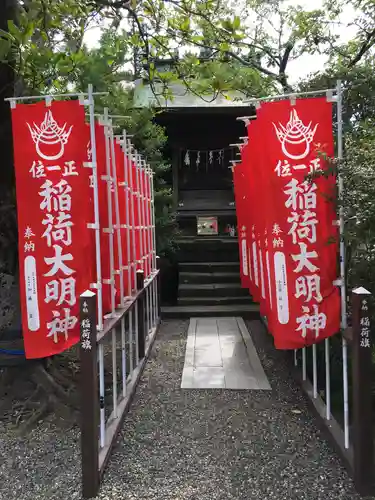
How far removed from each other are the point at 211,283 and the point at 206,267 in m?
0.43

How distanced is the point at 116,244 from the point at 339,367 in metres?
2.52

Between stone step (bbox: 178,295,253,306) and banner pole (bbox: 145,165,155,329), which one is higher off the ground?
banner pole (bbox: 145,165,155,329)

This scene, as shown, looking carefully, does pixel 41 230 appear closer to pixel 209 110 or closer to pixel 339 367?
pixel 339 367

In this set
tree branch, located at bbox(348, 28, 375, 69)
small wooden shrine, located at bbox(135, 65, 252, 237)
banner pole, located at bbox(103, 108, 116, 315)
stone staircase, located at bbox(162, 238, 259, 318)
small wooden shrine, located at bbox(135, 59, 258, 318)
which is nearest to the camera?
banner pole, located at bbox(103, 108, 116, 315)

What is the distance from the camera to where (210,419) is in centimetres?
397

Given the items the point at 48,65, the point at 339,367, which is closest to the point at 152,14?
the point at 48,65

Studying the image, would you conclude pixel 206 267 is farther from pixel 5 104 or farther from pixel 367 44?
pixel 5 104

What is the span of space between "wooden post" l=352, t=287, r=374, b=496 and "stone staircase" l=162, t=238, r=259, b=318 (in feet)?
17.3

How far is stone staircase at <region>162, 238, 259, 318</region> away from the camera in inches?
322

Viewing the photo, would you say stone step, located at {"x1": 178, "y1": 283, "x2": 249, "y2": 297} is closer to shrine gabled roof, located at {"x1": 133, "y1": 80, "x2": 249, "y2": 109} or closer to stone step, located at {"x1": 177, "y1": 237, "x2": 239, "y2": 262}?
stone step, located at {"x1": 177, "y1": 237, "x2": 239, "y2": 262}

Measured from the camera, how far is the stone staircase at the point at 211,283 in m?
8.18

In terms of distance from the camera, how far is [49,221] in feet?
10.8

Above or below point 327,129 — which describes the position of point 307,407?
below

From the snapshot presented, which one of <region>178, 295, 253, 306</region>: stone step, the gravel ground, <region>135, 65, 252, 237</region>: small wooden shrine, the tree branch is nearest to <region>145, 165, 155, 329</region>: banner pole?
<region>178, 295, 253, 306</region>: stone step
